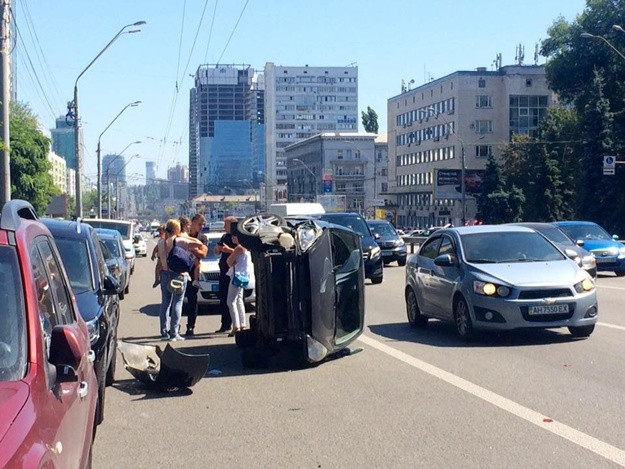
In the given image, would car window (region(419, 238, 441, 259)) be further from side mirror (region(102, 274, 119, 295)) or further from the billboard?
the billboard

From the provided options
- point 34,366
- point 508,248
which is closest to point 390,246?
point 508,248

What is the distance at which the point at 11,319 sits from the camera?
3941 mm

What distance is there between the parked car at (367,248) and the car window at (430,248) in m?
8.26

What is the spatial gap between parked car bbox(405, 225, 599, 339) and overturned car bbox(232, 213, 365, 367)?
2286 mm

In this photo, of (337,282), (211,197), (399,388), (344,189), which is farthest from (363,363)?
→ (211,197)

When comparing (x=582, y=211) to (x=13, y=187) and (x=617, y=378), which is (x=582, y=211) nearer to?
(x=13, y=187)

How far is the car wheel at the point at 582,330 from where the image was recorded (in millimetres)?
12180

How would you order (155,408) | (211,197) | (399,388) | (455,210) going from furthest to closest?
1. (211,197)
2. (455,210)
3. (399,388)
4. (155,408)

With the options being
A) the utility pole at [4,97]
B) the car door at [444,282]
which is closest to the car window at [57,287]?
the car door at [444,282]

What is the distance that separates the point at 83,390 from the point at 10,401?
1399 millimetres

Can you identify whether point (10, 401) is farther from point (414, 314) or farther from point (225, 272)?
point (414, 314)

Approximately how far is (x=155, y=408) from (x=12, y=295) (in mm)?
4662

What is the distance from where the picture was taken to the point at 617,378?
9312 mm

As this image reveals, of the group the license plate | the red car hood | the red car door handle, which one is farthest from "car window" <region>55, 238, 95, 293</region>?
the red car hood
